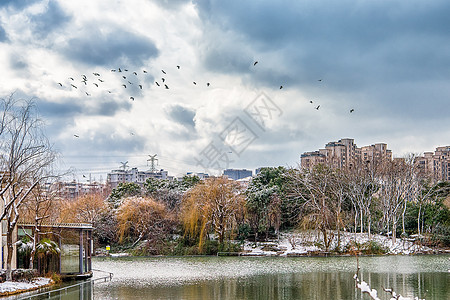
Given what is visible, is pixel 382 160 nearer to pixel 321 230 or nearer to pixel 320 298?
pixel 321 230

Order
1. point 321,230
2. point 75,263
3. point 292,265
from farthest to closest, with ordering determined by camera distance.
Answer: point 321,230 < point 292,265 < point 75,263

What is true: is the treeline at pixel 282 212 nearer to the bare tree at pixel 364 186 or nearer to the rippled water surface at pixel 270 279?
the bare tree at pixel 364 186

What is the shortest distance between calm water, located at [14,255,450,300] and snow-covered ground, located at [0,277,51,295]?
1356 mm

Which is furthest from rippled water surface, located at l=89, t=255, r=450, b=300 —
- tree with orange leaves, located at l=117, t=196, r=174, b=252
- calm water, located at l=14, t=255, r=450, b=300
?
tree with orange leaves, located at l=117, t=196, r=174, b=252

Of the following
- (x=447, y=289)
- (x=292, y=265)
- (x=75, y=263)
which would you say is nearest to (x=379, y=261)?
Result: (x=292, y=265)

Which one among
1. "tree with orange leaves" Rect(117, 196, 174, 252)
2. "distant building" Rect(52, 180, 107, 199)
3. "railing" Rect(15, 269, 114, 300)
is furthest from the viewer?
"tree with orange leaves" Rect(117, 196, 174, 252)

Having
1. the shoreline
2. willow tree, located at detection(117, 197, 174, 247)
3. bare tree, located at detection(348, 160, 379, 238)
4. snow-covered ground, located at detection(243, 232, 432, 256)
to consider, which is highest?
bare tree, located at detection(348, 160, 379, 238)

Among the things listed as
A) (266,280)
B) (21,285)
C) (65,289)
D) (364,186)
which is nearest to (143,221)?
(364,186)

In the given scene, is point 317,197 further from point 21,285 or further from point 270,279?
point 21,285

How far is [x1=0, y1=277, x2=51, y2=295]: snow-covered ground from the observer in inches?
627

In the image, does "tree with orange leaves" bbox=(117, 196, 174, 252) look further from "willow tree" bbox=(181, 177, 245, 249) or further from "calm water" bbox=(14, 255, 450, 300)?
"calm water" bbox=(14, 255, 450, 300)

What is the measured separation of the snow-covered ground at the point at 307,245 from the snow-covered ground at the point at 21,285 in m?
16.6

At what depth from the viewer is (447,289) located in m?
16.2

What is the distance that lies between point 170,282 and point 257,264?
855 centimetres
